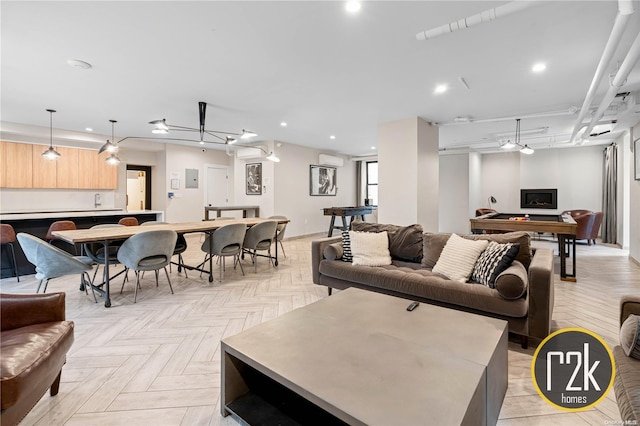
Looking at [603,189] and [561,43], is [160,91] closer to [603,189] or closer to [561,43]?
[561,43]

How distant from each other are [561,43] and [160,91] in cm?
450

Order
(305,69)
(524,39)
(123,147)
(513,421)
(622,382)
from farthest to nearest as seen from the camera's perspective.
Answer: (123,147) < (305,69) < (524,39) < (513,421) < (622,382)

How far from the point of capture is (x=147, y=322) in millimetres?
2871

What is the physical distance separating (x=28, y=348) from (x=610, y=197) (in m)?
10.1

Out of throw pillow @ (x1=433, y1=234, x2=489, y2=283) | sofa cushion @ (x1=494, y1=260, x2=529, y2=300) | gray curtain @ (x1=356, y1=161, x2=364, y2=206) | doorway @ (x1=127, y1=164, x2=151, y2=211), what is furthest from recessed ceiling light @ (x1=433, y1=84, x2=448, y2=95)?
doorway @ (x1=127, y1=164, x2=151, y2=211)

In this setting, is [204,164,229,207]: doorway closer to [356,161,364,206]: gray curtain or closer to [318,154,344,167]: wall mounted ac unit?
[318,154,344,167]: wall mounted ac unit

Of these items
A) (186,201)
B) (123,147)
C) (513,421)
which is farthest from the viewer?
(186,201)

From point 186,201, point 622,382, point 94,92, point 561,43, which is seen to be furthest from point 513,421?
point 186,201

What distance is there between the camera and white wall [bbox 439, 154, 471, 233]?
8.57m

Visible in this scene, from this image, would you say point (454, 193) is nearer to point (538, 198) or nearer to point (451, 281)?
point (538, 198)

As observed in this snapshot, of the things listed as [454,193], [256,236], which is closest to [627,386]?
[256,236]

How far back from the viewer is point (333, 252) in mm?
3430

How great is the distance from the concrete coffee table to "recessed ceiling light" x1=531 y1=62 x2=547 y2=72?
294 cm

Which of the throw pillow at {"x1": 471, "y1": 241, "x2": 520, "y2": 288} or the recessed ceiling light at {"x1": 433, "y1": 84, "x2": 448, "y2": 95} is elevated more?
the recessed ceiling light at {"x1": 433, "y1": 84, "x2": 448, "y2": 95}
